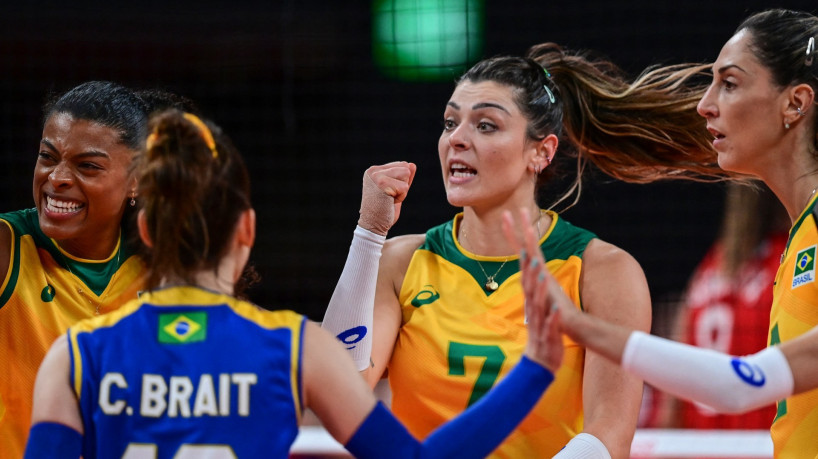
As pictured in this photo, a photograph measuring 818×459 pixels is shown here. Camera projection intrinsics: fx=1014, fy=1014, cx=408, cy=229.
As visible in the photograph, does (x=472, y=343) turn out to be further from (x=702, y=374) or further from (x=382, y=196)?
(x=702, y=374)

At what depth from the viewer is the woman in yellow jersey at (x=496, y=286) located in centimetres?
289

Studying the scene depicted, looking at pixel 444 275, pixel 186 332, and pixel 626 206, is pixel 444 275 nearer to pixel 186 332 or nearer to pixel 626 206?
pixel 186 332

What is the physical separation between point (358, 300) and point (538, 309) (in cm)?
98

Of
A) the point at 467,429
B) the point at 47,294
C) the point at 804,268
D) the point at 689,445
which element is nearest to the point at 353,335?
the point at 47,294

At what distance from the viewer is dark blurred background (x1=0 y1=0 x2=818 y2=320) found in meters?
8.49

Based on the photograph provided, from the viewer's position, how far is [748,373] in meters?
2.12

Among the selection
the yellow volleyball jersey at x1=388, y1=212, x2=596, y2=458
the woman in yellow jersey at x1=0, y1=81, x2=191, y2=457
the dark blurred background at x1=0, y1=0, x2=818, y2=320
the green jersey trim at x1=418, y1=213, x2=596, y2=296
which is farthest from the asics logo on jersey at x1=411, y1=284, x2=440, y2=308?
the dark blurred background at x1=0, y1=0, x2=818, y2=320

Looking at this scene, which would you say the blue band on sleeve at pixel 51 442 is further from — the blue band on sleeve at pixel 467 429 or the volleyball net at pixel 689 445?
the volleyball net at pixel 689 445

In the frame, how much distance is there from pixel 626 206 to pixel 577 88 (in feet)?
17.5

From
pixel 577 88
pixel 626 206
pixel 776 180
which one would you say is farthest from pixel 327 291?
pixel 776 180

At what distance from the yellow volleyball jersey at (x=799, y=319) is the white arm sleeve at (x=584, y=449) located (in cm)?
46

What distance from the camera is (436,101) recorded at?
8648 millimetres

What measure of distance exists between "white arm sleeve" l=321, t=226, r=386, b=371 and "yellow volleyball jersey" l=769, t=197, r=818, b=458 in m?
1.12

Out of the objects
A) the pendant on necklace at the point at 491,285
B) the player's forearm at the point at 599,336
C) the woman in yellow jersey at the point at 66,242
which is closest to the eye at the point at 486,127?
the pendant on necklace at the point at 491,285
